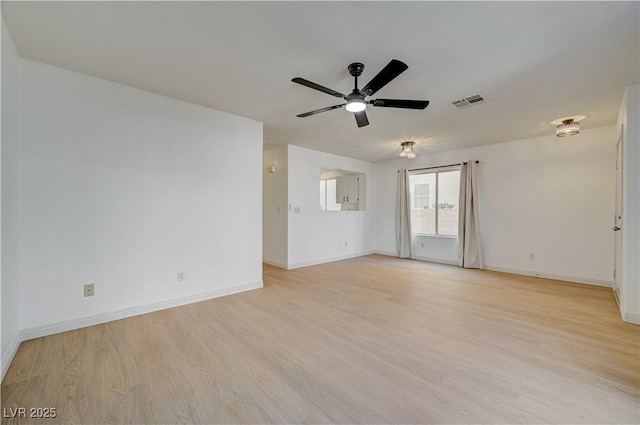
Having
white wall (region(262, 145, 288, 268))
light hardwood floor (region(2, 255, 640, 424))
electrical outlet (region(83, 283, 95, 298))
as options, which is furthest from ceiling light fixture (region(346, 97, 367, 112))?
electrical outlet (region(83, 283, 95, 298))

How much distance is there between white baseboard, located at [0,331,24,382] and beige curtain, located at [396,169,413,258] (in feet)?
20.0

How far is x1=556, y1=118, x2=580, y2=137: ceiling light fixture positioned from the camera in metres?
3.64

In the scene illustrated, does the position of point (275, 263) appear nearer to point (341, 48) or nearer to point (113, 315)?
point (113, 315)

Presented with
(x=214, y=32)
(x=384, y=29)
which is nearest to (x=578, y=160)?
(x=384, y=29)

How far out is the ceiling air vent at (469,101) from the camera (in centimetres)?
299

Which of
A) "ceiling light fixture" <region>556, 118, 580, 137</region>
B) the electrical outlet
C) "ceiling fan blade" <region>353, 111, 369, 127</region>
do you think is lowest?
the electrical outlet

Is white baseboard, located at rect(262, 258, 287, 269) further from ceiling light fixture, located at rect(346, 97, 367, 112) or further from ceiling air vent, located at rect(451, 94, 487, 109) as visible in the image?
ceiling air vent, located at rect(451, 94, 487, 109)

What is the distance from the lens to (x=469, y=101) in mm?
3104

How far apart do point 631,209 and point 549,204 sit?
1.85 metres

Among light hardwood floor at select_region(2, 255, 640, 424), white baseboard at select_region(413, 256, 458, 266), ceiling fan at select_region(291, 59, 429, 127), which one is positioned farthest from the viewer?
white baseboard at select_region(413, 256, 458, 266)

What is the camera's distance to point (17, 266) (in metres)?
2.23

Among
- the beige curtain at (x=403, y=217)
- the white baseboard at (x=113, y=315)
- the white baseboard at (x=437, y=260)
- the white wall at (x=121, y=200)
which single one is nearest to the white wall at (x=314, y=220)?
the beige curtain at (x=403, y=217)

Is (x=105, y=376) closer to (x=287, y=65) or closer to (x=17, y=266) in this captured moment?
(x=17, y=266)

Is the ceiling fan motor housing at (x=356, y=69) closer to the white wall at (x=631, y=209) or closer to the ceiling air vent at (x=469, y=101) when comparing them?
the ceiling air vent at (x=469, y=101)
